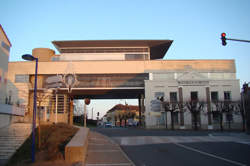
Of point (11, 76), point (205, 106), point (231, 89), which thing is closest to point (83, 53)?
point (11, 76)

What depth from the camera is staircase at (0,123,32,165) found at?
52.6ft

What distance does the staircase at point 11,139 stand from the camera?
16047 millimetres

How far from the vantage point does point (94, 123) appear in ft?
193

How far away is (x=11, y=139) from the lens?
1841 centimetres

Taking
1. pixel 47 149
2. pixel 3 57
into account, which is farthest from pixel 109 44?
pixel 47 149

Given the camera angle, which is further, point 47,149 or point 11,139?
point 11,139

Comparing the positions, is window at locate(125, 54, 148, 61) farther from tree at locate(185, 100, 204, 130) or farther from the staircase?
the staircase

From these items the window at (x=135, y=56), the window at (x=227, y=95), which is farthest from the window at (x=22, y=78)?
the window at (x=227, y=95)

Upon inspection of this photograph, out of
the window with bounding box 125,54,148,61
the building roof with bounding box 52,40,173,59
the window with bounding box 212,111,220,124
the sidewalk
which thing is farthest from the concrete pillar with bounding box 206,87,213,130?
the sidewalk

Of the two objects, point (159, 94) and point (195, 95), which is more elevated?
point (159, 94)

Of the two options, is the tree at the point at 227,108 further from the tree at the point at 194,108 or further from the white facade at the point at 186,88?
the tree at the point at 194,108

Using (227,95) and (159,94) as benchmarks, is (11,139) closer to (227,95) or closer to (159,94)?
(159,94)

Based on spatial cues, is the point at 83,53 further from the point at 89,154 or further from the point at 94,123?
the point at 89,154

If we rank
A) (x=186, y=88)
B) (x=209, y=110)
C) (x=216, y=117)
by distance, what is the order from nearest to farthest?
(x=209, y=110), (x=216, y=117), (x=186, y=88)
